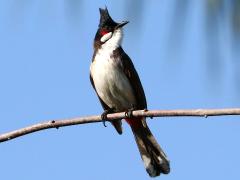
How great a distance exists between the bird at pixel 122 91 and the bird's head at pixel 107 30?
63 mm

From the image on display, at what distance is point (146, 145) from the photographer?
17.8ft

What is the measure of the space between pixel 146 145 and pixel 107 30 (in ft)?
4.56

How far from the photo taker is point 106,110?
5.49 m

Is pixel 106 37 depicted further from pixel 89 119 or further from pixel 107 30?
pixel 89 119

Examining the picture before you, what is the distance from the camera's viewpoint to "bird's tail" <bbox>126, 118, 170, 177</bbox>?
527 cm

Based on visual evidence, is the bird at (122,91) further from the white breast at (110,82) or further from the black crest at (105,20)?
the black crest at (105,20)

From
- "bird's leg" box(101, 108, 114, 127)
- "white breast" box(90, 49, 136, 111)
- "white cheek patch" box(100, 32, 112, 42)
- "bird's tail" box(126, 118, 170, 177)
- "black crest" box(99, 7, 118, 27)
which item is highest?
"black crest" box(99, 7, 118, 27)

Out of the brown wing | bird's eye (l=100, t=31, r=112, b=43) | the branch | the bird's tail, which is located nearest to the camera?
the branch

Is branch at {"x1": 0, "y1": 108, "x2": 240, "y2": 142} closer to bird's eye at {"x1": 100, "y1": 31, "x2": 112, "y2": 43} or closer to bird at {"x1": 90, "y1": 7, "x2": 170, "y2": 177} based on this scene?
bird at {"x1": 90, "y1": 7, "x2": 170, "y2": 177}

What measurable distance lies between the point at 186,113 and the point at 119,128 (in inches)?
129

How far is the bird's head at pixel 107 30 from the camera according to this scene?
575 centimetres

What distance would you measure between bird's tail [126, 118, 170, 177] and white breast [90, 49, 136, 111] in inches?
10.8

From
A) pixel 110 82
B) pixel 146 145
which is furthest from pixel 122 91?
pixel 146 145

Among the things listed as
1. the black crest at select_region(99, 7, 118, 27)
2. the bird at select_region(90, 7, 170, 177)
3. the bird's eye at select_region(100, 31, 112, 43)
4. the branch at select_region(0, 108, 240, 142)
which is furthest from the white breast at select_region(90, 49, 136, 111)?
the branch at select_region(0, 108, 240, 142)
